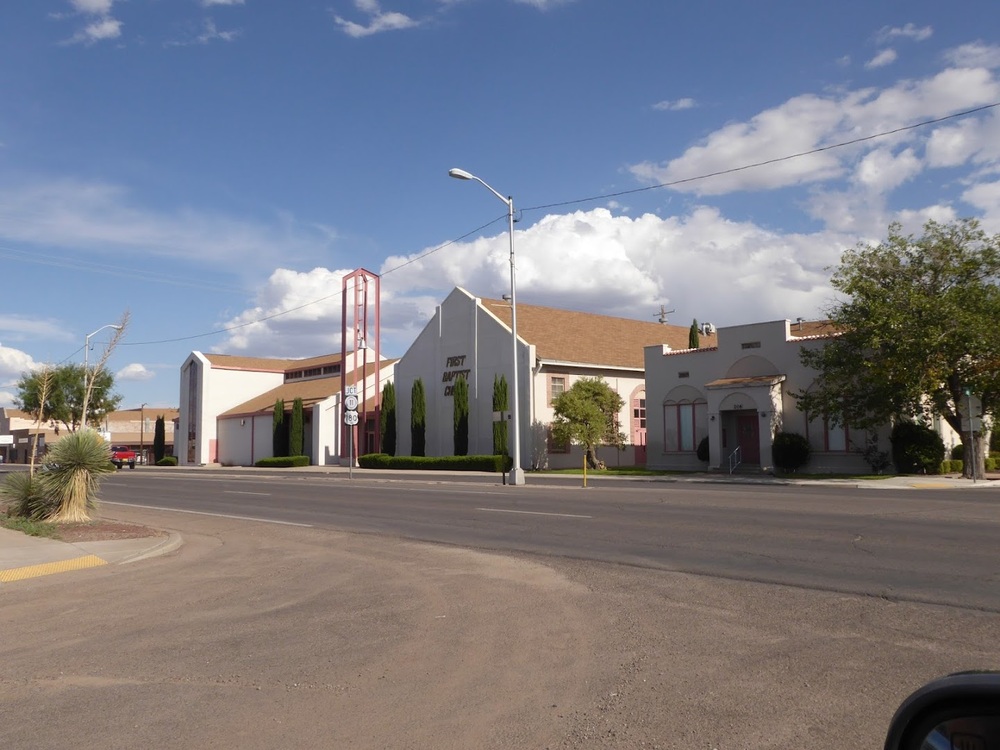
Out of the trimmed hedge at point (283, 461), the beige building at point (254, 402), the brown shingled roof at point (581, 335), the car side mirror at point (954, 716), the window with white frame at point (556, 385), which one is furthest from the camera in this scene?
the beige building at point (254, 402)

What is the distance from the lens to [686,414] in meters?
39.5

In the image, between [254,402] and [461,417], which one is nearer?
[461,417]

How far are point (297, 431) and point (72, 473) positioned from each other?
4090 centimetres

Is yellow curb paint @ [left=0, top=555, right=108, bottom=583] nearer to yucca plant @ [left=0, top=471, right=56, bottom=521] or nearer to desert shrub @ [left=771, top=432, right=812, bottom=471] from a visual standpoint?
yucca plant @ [left=0, top=471, right=56, bottom=521]

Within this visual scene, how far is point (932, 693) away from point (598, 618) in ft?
18.6

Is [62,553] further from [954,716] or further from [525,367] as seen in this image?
[525,367]

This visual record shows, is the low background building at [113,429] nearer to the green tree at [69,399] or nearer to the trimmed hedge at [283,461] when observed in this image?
the green tree at [69,399]

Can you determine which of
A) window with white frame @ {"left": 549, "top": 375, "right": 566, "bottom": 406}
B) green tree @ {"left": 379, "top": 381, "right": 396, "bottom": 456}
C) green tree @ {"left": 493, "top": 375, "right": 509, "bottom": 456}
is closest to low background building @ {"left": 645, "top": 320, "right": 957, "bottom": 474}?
window with white frame @ {"left": 549, "top": 375, "right": 566, "bottom": 406}

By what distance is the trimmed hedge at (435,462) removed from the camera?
140ft

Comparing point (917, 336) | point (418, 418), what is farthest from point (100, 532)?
point (418, 418)

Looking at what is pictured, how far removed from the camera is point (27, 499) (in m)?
16.8

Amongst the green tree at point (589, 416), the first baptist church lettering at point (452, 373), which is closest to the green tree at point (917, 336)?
the green tree at point (589, 416)

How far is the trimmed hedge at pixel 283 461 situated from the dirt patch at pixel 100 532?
126 feet

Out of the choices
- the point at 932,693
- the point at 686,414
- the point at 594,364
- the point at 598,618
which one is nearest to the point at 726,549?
the point at 598,618
